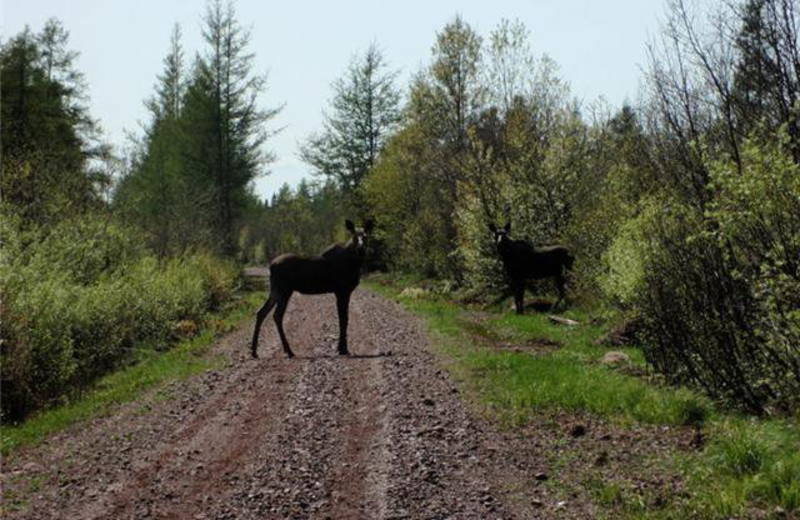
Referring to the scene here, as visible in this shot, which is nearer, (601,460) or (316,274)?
(601,460)

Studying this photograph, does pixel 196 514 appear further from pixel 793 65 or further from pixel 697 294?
pixel 793 65

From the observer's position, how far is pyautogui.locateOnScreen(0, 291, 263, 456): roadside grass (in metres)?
9.17

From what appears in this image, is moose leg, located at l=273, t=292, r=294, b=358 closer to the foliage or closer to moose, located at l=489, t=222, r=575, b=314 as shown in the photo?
moose, located at l=489, t=222, r=575, b=314

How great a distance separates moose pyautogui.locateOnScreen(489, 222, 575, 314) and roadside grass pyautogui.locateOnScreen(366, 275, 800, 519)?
3013 mm

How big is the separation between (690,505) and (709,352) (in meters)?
3.55

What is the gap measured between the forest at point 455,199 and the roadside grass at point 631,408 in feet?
1.97

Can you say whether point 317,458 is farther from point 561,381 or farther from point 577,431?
point 561,381

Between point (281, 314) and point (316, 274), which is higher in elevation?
point (316, 274)

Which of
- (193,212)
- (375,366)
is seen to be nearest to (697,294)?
(375,366)

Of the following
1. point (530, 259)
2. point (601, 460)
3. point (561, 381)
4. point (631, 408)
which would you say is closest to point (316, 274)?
point (561, 381)

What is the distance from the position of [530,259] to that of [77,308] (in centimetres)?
1313

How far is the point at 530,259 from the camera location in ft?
68.2

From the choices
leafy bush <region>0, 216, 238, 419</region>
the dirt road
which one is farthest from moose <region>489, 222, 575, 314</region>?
leafy bush <region>0, 216, 238, 419</region>

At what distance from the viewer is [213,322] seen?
800 inches
